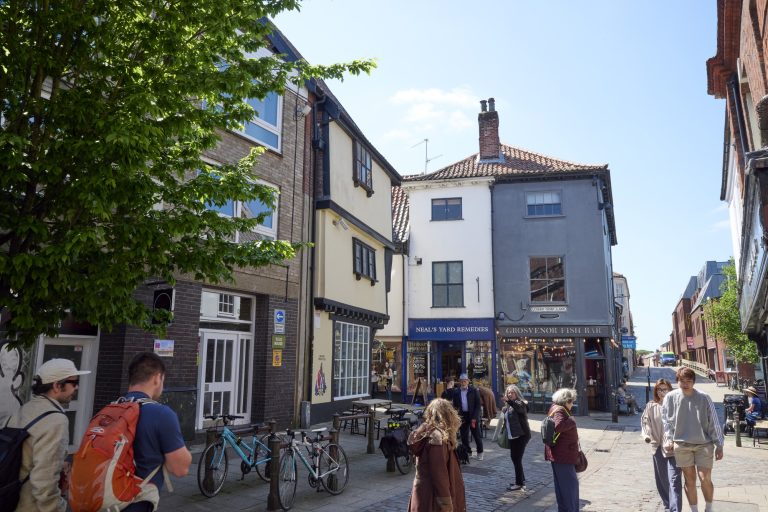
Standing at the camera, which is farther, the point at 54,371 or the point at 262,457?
the point at 262,457

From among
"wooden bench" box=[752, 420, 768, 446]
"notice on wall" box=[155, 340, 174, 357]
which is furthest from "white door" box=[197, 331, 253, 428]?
"wooden bench" box=[752, 420, 768, 446]

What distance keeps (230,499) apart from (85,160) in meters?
4.83

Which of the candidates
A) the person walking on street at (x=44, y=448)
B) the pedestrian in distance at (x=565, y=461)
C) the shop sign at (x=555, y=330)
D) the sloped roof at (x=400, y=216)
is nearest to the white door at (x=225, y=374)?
the pedestrian in distance at (x=565, y=461)

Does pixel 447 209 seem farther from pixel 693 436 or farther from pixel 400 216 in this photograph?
pixel 693 436

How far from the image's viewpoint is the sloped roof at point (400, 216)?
25734 millimetres

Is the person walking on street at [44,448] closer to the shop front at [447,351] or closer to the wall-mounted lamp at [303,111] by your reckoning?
the wall-mounted lamp at [303,111]

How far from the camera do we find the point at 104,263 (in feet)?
18.3

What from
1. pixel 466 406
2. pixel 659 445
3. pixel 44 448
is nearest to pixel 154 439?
pixel 44 448

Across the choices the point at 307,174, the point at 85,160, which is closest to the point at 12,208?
the point at 85,160

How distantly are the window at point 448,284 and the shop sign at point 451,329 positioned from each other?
759 mm

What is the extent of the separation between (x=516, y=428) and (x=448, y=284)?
16.2 m

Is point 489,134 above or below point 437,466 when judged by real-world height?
above

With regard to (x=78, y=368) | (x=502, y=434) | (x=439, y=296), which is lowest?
(x=502, y=434)

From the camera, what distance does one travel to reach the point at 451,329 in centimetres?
2405
